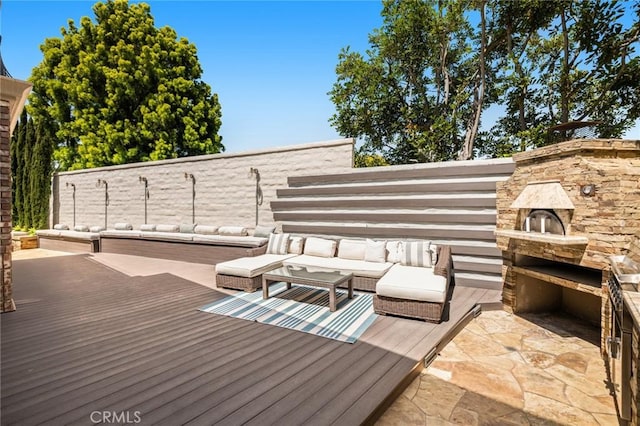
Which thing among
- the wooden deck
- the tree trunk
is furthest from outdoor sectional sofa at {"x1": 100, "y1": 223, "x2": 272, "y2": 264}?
the tree trunk

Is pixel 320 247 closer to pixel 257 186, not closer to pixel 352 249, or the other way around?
pixel 352 249

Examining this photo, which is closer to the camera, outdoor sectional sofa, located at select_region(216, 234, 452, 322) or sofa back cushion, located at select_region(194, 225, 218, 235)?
outdoor sectional sofa, located at select_region(216, 234, 452, 322)

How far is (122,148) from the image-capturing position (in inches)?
520

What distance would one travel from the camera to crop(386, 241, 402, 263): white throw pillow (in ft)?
16.0

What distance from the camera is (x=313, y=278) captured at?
402cm

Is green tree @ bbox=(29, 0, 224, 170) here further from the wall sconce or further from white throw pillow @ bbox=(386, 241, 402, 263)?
the wall sconce

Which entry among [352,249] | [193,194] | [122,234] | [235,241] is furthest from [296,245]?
[122,234]

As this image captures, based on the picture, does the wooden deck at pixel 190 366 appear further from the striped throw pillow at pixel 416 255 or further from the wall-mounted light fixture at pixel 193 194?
the wall-mounted light fixture at pixel 193 194

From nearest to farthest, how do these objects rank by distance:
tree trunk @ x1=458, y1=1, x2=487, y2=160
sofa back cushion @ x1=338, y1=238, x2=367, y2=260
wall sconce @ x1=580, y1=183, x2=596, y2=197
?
wall sconce @ x1=580, y1=183, x2=596, y2=197 < sofa back cushion @ x1=338, y1=238, x2=367, y2=260 < tree trunk @ x1=458, y1=1, x2=487, y2=160

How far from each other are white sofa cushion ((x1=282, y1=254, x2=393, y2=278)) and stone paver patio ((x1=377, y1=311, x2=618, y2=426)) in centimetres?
139

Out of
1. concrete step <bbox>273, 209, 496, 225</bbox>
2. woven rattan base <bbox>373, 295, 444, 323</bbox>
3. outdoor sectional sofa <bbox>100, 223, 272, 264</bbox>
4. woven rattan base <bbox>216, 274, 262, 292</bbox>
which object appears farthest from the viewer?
outdoor sectional sofa <bbox>100, 223, 272, 264</bbox>

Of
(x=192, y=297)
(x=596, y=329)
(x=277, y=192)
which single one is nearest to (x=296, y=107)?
(x=277, y=192)

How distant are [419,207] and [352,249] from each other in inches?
54.4

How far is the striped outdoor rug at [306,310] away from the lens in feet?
10.9
